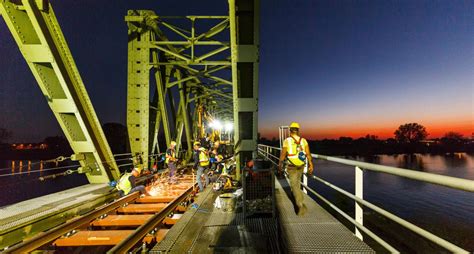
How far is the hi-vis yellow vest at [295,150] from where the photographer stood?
5030 mm

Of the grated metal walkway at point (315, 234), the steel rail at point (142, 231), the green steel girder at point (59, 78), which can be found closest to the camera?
the grated metal walkway at point (315, 234)

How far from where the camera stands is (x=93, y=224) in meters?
6.43

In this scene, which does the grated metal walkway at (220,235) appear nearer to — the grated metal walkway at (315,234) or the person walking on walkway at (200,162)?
the grated metal walkway at (315,234)

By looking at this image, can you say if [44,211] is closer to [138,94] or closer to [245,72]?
[138,94]

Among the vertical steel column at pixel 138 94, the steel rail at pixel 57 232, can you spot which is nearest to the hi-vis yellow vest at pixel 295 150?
the steel rail at pixel 57 232

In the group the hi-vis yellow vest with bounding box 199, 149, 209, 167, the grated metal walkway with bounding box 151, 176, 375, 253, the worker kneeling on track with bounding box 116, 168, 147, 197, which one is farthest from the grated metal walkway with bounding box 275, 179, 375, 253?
the worker kneeling on track with bounding box 116, 168, 147, 197

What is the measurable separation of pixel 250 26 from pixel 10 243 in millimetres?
7683

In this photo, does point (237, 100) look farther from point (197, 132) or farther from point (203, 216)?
point (197, 132)

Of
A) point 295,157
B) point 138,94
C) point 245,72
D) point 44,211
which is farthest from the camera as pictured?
point 138,94

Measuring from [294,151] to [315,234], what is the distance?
1580 mm

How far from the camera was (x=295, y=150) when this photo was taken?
5.08 meters

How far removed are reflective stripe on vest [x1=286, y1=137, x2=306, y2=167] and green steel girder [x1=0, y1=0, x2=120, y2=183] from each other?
276 inches

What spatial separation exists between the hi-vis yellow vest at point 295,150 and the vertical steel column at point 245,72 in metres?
3.34

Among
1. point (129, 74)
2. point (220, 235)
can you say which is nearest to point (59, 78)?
point (129, 74)
